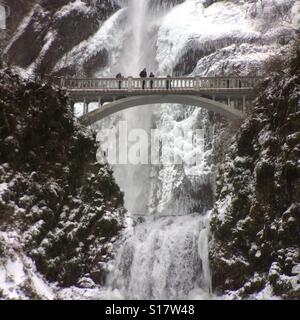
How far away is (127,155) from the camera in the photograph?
36.0 meters

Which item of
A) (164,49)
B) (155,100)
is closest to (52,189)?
(155,100)

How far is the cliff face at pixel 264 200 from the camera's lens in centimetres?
2017

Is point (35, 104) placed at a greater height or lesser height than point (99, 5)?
lesser

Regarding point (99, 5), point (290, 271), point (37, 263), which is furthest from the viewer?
point (99, 5)

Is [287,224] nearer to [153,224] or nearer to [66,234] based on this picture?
[153,224]

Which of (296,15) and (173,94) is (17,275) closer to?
(173,94)

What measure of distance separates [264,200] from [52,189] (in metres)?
8.03

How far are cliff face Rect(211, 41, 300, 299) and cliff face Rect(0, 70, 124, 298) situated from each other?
462cm

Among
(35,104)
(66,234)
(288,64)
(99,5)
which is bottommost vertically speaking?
(66,234)

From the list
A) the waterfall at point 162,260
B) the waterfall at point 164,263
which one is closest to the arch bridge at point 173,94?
the waterfall at point 162,260

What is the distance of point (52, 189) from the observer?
23500 mm

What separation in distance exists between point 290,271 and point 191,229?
535 centimetres

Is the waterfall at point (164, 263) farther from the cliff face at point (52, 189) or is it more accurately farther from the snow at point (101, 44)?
the snow at point (101, 44)

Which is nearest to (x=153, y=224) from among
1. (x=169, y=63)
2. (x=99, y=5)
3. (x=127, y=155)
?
(x=127, y=155)
